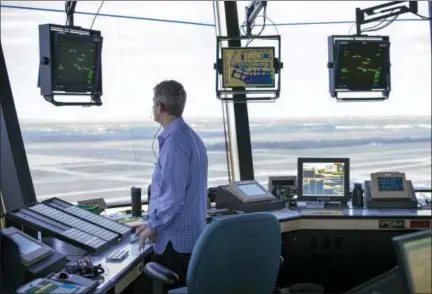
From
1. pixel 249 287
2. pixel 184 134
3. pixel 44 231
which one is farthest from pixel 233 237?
pixel 44 231

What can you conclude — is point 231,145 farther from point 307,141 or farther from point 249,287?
point 249,287

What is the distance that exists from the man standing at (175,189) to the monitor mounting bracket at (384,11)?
203cm

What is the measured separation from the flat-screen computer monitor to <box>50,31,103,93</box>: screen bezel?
2523 mm

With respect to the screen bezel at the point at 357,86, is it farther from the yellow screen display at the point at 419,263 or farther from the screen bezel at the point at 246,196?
the yellow screen display at the point at 419,263

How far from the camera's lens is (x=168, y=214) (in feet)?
9.51

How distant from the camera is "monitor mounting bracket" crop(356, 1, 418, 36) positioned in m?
4.44

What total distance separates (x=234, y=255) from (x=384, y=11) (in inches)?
107

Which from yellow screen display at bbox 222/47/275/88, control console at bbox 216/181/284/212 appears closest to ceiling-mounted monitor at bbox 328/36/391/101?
yellow screen display at bbox 222/47/275/88

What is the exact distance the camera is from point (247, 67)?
14.4 feet

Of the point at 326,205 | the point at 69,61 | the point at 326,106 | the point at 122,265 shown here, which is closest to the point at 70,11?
the point at 69,61

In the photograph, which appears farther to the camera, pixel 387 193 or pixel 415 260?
pixel 387 193

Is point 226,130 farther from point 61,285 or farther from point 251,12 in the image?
point 61,285

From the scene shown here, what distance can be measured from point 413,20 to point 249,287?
128 inches

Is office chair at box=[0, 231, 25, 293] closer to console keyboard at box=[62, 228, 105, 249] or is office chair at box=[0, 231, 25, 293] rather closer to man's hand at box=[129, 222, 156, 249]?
console keyboard at box=[62, 228, 105, 249]
